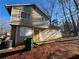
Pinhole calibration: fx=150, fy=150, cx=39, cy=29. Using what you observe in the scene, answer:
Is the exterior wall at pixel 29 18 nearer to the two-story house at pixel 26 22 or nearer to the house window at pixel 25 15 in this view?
the two-story house at pixel 26 22

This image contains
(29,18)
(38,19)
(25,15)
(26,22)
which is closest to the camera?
(26,22)

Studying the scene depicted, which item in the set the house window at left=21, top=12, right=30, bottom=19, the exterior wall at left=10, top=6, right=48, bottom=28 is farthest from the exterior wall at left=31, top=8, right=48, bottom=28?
the house window at left=21, top=12, right=30, bottom=19

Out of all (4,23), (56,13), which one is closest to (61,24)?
(56,13)

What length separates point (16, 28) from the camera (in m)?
21.8

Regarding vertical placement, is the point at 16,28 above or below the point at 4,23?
→ below

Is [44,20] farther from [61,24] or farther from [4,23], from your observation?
[4,23]

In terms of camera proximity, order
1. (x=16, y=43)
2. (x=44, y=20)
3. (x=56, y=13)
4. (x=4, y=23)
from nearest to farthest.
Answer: (x=16, y=43)
(x=44, y=20)
(x=56, y=13)
(x=4, y=23)

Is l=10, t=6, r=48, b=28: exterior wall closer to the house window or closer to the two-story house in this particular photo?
the two-story house

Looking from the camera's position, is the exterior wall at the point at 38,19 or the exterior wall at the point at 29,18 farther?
the exterior wall at the point at 38,19

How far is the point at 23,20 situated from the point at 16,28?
178 centimetres

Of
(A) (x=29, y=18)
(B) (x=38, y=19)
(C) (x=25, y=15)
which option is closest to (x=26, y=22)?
A: (A) (x=29, y=18)

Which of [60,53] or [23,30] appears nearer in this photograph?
[60,53]

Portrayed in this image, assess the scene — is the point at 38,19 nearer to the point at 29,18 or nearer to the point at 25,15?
the point at 29,18

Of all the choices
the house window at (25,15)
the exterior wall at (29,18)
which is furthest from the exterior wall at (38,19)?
the house window at (25,15)
